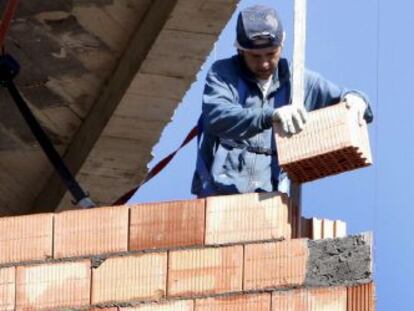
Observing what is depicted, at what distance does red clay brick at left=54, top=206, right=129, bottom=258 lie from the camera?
14.3m

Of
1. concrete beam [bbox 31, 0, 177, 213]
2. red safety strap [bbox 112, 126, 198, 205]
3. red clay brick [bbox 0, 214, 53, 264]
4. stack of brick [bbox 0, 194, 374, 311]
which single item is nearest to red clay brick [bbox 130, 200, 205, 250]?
stack of brick [bbox 0, 194, 374, 311]

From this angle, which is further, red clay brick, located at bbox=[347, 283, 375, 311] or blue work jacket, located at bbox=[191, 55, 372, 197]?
blue work jacket, located at bbox=[191, 55, 372, 197]

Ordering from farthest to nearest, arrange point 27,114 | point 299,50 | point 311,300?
point 27,114 → point 299,50 → point 311,300

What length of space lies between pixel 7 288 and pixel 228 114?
4.13 feet

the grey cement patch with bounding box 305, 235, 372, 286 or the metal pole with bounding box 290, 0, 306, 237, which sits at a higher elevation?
the metal pole with bounding box 290, 0, 306, 237

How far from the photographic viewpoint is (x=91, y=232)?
14352mm

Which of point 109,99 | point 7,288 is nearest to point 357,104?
point 7,288

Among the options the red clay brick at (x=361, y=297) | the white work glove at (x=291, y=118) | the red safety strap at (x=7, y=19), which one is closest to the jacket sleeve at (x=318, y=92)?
the white work glove at (x=291, y=118)

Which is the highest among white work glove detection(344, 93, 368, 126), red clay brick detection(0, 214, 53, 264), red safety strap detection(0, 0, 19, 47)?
red safety strap detection(0, 0, 19, 47)

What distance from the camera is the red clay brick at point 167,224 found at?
46.4 ft

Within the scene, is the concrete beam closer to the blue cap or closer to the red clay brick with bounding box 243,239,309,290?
the blue cap

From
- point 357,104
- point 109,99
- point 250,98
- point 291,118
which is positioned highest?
point 109,99

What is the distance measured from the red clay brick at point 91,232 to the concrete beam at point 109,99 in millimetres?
4808

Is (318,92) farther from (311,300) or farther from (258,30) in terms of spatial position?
(311,300)
